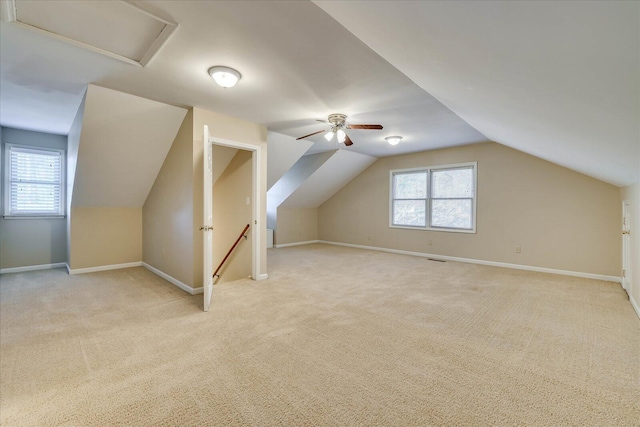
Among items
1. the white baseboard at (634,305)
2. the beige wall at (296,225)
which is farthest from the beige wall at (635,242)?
the beige wall at (296,225)

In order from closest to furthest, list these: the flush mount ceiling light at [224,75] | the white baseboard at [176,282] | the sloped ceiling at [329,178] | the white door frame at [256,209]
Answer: the flush mount ceiling light at [224,75] < the white baseboard at [176,282] < the white door frame at [256,209] < the sloped ceiling at [329,178]

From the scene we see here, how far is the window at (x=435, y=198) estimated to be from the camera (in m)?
5.80

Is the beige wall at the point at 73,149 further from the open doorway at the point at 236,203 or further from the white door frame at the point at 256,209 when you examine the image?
the white door frame at the point at 256,209

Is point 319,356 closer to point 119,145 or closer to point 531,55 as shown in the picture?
point 531,55

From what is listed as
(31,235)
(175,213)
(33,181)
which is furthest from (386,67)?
(31,235)

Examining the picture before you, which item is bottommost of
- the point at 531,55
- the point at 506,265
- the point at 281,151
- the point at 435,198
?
the point at 506,265

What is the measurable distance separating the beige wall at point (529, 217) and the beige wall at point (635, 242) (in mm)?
1058

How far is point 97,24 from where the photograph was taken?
1955 millimetres

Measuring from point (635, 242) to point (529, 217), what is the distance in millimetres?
1834

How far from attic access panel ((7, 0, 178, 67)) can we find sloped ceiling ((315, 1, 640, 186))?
1347 millimetres

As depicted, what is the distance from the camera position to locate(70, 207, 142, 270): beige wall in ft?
15.3

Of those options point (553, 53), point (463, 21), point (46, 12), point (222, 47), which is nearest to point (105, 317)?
point (46, 12)

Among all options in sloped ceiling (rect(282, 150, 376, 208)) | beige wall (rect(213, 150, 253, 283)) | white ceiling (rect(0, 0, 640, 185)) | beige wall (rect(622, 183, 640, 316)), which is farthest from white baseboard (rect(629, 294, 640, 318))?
sloped ceiling (rect(282, 150, 376, 208))

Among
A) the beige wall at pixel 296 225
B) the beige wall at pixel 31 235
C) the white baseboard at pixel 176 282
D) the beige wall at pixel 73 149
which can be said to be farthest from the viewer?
the beige wall at pixel 296 225
